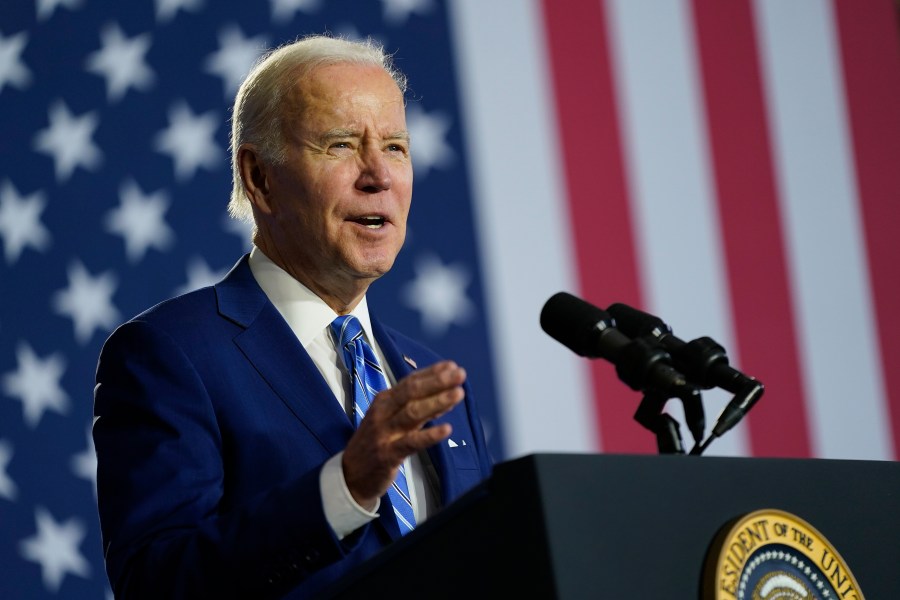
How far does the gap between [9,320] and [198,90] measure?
0.81 metres

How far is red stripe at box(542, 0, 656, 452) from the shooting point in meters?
3.47

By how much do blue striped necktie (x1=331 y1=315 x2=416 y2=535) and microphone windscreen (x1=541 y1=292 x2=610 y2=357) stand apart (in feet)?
1.47

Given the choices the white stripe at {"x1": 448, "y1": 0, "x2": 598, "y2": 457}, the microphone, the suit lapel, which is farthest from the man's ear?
the white stripe at {"x1": 448, "y1": 0, "x2": 598, "y2": 457}

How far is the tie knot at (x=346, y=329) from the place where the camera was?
1.97 m

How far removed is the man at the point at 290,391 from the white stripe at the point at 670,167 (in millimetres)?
1504

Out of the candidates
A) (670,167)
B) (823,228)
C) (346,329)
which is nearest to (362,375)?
(346,329)

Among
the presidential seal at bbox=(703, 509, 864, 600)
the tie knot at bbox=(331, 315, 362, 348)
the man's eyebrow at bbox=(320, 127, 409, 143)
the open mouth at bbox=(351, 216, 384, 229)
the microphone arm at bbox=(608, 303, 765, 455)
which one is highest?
the man's eyebrow at bbox=(320, 127, 409, 143)

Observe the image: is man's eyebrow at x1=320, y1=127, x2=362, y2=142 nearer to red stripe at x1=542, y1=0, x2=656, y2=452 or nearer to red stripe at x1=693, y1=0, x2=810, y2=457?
red stripe at x1=542, y1=0, x2=656, y2=452

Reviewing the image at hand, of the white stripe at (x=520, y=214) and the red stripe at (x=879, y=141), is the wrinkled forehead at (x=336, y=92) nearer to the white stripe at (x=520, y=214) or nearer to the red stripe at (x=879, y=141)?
the white stripe at (x=520, y=214)

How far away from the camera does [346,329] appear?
1.98m

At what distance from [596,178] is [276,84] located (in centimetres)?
173

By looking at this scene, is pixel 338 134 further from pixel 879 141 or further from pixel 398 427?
pixel 879 141

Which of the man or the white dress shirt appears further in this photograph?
the white dress shirt

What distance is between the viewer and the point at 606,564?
1.05 metres
